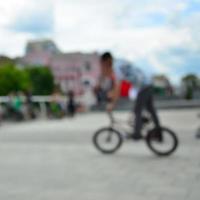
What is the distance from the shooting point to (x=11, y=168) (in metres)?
8.02

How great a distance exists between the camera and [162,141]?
9.11 m

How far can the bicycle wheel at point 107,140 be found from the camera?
959 centimetres

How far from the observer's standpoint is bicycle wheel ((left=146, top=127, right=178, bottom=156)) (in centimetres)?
894

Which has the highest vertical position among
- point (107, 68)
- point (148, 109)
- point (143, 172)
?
point (107, 68)

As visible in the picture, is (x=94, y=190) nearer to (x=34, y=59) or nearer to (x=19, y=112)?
(x=34, y=59)

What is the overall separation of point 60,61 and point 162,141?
1895mm

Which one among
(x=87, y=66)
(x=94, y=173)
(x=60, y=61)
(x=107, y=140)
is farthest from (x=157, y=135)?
(x=94, y=173)

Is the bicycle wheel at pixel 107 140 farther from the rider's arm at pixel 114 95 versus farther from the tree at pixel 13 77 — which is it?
the tree at pixel 13 77

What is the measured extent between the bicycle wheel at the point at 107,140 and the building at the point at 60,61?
822 millimetres

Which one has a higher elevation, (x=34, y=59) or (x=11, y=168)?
(x=34, y=59)

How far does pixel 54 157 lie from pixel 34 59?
150 centimetres

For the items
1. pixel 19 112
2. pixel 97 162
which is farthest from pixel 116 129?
pixel 19 112

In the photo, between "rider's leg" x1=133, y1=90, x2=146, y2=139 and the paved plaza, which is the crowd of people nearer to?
the paved plaza

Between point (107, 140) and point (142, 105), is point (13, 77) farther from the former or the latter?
point (142, 105)
